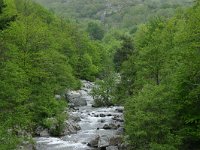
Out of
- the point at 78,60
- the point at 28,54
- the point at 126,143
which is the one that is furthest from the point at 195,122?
the point at 78,60

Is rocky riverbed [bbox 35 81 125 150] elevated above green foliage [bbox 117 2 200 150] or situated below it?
below

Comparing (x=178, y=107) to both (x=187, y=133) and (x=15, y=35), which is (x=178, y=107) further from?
(x=15, y=35)

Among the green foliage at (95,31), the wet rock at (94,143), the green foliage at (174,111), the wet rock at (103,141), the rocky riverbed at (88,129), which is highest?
the green foliage at (95,31)

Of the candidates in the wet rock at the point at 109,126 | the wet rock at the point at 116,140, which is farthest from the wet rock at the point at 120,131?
the wet rock at the point at 116,140

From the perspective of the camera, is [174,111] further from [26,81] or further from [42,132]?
[42,132]

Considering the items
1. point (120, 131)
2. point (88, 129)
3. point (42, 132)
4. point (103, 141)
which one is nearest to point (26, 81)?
point (42, 132)

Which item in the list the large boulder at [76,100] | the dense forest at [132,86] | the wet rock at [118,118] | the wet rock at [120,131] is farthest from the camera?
the large boulder at [76,100]

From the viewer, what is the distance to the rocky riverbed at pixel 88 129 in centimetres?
4028

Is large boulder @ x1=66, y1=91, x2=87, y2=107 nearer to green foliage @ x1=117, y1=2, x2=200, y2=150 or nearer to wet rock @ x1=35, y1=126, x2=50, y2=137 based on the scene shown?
wet rock @ x1=35, y1=126, x2=50, y2=137

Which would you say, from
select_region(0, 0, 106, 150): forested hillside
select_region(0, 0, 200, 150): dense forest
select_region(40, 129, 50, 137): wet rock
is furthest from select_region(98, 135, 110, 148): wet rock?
select_region(40, 129, 50, 137): wet rock

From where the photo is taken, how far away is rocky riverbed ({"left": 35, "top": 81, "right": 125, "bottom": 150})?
40.3m

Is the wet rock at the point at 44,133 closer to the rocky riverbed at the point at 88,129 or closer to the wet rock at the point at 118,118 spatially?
the rocky riverbed at the point at 88,129

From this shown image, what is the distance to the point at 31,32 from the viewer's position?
166 feet

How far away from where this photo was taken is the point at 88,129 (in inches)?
1976
